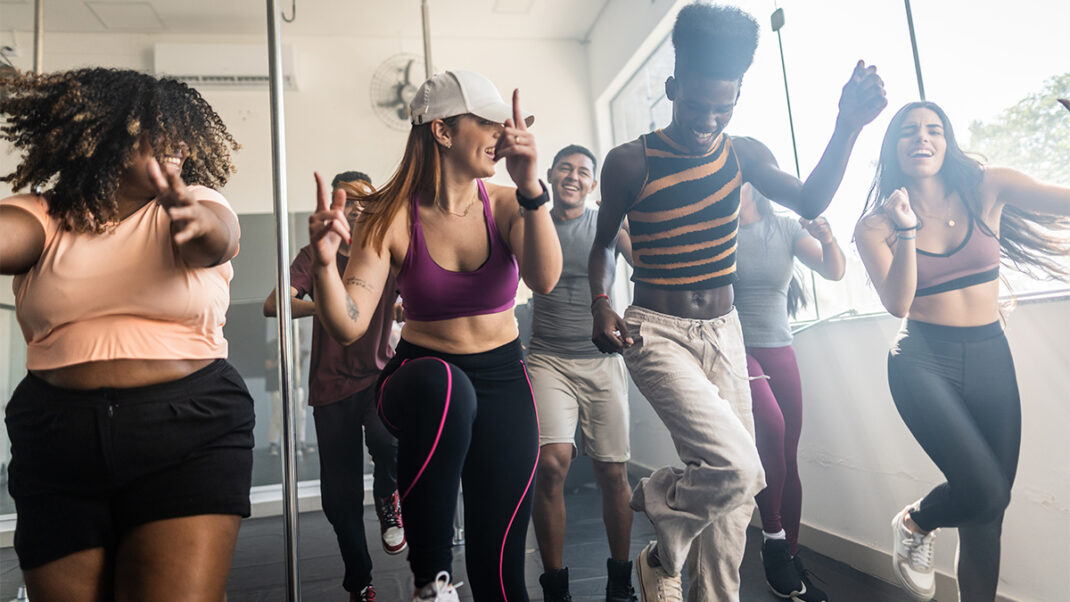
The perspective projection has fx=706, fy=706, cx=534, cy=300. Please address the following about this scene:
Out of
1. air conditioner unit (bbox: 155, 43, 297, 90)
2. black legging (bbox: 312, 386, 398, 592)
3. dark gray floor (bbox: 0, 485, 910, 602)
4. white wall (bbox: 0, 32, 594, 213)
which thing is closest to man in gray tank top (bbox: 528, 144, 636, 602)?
dark gray floor (bbox: 0, 485, 910, 602)

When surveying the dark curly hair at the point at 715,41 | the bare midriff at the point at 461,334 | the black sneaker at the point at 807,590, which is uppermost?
the dark curly hair at the point at 715,41

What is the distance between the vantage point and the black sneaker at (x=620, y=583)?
250 centimetres

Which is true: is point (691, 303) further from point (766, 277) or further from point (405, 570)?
point (405, 570)

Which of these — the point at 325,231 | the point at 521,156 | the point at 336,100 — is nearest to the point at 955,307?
the point at 521,156

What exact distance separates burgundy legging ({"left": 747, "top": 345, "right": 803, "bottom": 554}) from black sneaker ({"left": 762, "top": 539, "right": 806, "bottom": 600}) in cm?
6

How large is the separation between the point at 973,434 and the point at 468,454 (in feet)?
4.63

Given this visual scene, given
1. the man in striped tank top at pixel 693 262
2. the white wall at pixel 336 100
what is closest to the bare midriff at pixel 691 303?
the man in striped tank top at pixel 693 262

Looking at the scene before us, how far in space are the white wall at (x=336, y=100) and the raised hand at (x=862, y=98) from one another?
341cm

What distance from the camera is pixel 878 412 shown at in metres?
2.60

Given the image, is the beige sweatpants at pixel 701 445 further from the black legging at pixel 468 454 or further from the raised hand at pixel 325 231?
the raised hand at pixel 325 231

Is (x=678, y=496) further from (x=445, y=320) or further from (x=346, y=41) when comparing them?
(x=346, y=41)

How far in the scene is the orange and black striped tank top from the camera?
198 cm

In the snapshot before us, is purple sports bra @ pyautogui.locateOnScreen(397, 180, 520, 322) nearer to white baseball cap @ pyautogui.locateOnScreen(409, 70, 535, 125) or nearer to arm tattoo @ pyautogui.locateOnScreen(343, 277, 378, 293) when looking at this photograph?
arm tattoo @ pyautogui.locateOnScreen(343, 277, 378, 293)

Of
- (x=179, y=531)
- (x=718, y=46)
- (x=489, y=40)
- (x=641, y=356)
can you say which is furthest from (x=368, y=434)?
(x=489, y=40)
